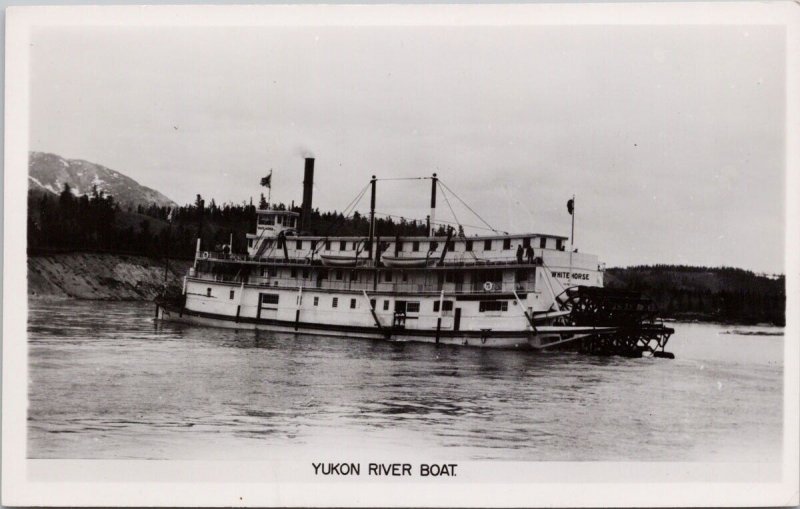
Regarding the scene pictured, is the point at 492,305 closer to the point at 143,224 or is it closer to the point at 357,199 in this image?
the point at 357,199

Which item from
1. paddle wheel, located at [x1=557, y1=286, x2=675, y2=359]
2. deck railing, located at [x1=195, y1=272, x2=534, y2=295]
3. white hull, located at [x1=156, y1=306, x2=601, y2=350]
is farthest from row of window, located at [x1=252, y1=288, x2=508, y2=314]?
paddle wheel, located at [x1=557, y1=286, x2=675, y2=359]

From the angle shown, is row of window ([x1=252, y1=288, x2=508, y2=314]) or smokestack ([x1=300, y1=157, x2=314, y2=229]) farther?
row of window ([x1=252, y1=288, x2=508, y2=314])

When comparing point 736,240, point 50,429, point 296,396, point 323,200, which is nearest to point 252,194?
point 323,200

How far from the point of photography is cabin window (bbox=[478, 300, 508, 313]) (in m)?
20.5

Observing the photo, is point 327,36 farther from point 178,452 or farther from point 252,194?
point 178,452

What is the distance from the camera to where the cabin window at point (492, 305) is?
20.5 metres


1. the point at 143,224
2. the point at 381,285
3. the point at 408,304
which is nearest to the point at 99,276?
the point at 143,224

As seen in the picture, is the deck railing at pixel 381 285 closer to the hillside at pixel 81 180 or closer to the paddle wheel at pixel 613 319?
the paddle wheel at pixel 613 319

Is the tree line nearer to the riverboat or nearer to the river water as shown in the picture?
the riverboat

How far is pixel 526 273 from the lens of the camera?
20172mm

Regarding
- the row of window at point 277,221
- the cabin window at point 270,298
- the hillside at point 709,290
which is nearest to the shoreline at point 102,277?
the hillside at point 709,290

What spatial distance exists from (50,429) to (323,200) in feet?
23.4

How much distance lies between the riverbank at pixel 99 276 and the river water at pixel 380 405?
1.85ft

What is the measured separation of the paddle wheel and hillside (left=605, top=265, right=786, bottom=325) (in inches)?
23.8
